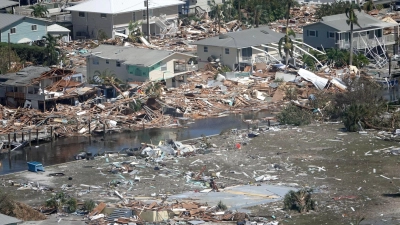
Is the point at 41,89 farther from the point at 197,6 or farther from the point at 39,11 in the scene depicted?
the point at 197,6

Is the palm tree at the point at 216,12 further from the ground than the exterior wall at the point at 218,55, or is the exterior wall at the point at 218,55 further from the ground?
the palm tree at the point at 216,12

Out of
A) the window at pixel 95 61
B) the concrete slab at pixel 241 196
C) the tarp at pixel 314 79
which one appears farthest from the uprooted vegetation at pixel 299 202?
the window at pixel 95 61

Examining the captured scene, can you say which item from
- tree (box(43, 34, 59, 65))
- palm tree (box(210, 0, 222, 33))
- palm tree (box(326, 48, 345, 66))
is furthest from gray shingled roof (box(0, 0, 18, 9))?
palm tree (box(326, 48, 345, 66))

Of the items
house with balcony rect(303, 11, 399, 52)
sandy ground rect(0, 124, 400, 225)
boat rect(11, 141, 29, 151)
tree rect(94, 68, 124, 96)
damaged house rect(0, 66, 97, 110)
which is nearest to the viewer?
sandy ground rect(0, 124, 400, 225)

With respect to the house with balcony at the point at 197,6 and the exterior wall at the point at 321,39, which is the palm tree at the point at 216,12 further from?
the exterior wall at the point at 321,39

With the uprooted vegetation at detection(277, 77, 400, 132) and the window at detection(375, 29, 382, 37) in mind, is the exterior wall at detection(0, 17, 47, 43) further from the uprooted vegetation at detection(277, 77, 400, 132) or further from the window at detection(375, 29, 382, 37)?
the uprooted vegetation at detection(277, 77, 400, 132)

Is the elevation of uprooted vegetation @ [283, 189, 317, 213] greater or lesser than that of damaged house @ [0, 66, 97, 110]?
lesser

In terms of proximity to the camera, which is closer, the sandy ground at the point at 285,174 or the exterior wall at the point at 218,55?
the sandy ground at the point at 285,174
